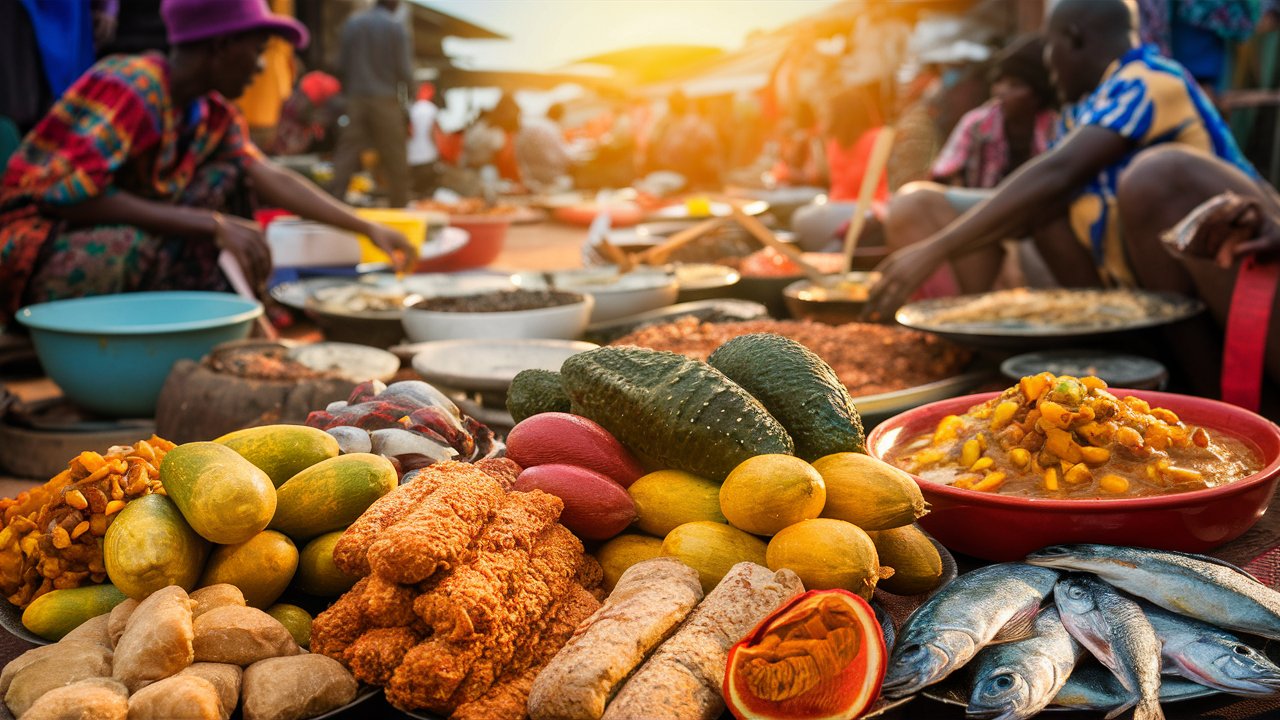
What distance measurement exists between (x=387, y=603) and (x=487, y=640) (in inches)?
5.2

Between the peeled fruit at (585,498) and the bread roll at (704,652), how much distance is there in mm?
216

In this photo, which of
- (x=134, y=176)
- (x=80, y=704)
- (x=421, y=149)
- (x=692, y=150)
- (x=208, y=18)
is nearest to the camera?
(x=80, y=704)

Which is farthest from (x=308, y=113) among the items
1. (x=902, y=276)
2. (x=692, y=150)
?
(x=902, y=276)

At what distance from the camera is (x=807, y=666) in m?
1.02

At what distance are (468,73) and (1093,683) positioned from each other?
2188 cm

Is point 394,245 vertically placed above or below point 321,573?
below

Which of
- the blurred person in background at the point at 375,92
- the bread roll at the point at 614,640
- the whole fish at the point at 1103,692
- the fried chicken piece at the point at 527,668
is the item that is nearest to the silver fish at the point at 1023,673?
the whole fish at the point at 1103,692

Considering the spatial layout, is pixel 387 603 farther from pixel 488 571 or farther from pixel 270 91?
pixel 270 91

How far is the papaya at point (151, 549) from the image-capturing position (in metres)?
1.14

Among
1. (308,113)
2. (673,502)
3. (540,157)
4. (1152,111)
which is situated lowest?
(540,157)

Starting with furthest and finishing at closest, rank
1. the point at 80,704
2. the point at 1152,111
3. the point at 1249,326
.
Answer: the point at 1152,111 → the point at 1249,326 → the point at 80,704

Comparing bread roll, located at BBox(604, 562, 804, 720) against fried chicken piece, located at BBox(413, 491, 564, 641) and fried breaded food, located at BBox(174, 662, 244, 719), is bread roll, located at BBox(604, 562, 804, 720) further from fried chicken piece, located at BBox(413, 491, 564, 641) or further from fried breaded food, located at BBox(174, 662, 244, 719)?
fried breaded food, located at BBox(174, 662, 244, 719)

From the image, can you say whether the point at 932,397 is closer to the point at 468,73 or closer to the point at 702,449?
the point at 702,449

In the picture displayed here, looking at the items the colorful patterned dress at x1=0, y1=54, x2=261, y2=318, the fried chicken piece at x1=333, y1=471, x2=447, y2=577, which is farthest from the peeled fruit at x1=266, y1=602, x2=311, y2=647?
the colorful patterned dress at x1=0, y1=54, x2=261, y2=318
